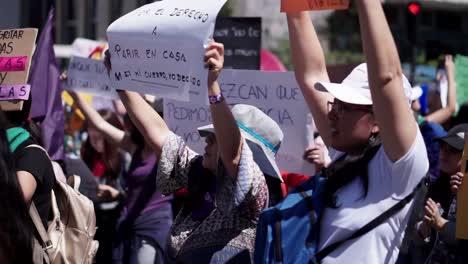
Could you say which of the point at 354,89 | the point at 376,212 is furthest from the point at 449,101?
the point at 376,212

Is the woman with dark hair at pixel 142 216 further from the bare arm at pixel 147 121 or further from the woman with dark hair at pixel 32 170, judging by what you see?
the woman with dark hair at pixel 32 170

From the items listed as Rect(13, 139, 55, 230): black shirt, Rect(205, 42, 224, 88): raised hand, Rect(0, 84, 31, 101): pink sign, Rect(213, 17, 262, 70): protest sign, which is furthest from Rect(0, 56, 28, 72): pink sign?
Rect(213, 17, 262, 70): protest sign

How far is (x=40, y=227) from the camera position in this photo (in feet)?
14.7

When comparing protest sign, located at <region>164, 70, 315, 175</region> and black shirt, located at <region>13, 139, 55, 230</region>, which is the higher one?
black shirt, located at <region>13, 139, 55, 230</region>

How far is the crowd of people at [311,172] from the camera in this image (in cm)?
339

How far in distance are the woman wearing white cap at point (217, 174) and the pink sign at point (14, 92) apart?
1.44 feet

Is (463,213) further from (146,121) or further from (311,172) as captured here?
(311,172)

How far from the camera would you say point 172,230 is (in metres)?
4.59

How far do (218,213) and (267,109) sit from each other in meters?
1.89

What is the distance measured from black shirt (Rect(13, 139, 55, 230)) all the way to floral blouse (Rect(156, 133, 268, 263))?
47 cm

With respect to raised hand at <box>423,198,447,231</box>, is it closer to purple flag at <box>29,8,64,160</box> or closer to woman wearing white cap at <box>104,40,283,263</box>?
woman wearing white cap at <box>104,40,283,263</box>

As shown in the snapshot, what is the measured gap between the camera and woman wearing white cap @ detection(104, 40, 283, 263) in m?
4.19

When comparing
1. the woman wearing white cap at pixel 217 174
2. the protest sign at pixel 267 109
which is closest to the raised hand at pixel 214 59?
the woman wearing white cap at pixel 217 174

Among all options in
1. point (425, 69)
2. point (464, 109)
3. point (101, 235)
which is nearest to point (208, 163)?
point (101, 235)
